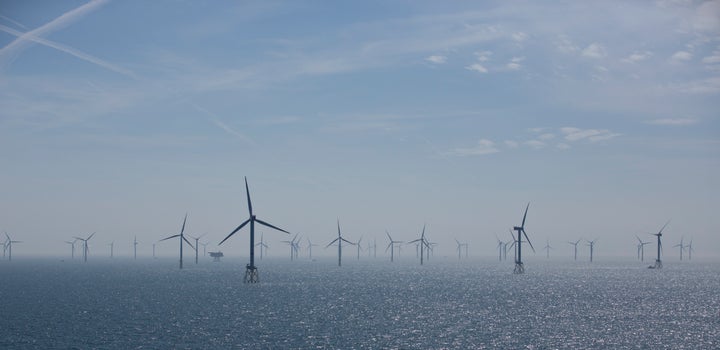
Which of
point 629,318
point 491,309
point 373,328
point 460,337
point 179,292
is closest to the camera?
point 460,337

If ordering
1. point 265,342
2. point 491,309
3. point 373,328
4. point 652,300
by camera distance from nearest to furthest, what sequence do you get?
1. point 265,342
2. point 373,328
3. point 491,309
4. point 652,300

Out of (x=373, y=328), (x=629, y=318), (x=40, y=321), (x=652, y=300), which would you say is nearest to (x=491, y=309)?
(x=629, y=318)

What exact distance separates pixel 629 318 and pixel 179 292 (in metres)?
106

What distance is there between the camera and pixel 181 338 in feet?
278

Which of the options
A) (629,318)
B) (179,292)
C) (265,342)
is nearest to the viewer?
(265,342)

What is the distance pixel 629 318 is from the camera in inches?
4508

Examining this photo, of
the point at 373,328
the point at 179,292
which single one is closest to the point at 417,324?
the point at 373,328

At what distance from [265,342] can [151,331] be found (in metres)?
18.0

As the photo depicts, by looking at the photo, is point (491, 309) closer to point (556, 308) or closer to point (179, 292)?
point (556, 308)

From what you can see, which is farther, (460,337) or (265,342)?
(460,337)

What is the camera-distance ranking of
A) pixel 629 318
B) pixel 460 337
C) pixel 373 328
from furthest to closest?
pixel 629 318, pixel 373 328, pixel 460 337

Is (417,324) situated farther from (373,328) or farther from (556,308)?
(556,308)

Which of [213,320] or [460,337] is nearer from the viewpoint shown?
[460,337]

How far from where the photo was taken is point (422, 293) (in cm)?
17350
